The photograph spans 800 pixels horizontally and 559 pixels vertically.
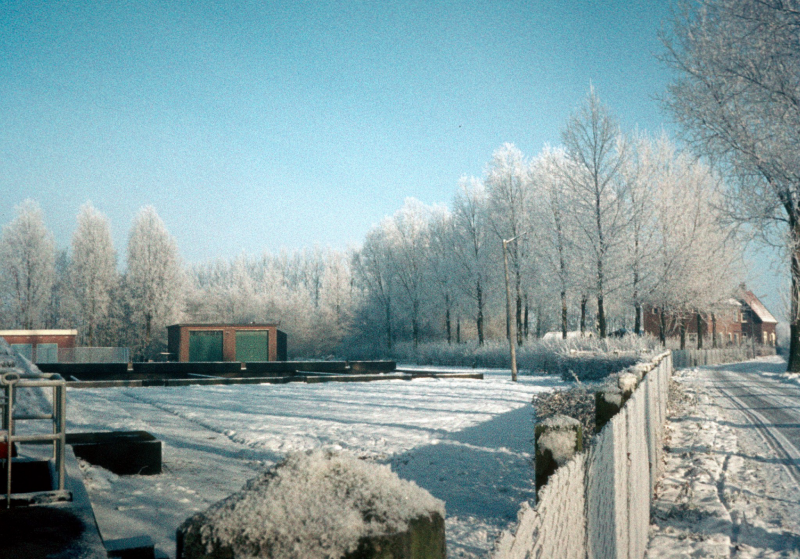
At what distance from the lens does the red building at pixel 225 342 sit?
137ft

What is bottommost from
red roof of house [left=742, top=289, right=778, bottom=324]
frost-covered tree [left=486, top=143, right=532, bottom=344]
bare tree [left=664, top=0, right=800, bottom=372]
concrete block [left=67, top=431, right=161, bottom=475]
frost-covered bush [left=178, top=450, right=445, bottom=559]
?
concrete block [left=67, top=431, right=161, bottom=475]

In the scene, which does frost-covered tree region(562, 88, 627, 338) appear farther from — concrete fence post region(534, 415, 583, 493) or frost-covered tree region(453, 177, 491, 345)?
concrete fence post region(534, 415, 583, 493)

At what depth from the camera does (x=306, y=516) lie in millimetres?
1163

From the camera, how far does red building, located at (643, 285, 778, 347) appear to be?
1763 inches

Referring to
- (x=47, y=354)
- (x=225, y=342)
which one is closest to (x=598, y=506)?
(x=225, y=342)

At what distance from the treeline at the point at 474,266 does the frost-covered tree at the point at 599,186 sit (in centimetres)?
6

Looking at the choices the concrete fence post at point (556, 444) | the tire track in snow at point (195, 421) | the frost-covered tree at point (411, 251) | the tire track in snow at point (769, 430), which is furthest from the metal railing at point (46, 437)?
the frost-covered tree at point (411, 251)

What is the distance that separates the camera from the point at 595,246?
1079 inches

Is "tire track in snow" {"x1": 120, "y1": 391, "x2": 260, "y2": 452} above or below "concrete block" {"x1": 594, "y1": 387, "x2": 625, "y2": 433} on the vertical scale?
below

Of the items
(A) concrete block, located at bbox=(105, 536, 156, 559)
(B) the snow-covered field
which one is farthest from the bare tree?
(A) concrete block, located at bbox=(105, 536, 156, 559)

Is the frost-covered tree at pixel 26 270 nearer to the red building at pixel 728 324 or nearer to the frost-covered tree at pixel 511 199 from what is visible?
the frost-covered tree at pixel 511 199

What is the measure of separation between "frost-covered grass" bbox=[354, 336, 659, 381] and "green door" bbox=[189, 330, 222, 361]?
13.3 metres

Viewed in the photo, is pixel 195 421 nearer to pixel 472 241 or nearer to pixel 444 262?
pixel 472 241

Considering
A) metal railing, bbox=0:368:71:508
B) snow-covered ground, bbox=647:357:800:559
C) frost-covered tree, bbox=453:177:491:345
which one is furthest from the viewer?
frost-covered tree, bbox=453:177:491:345
